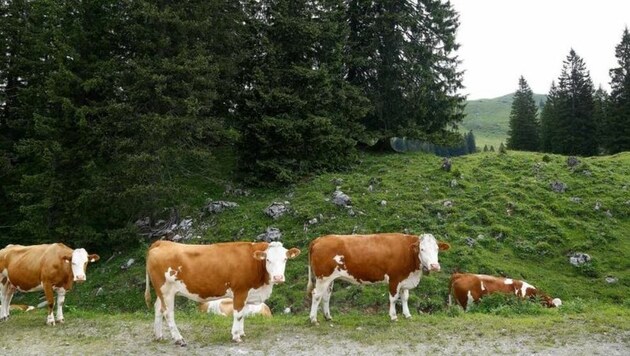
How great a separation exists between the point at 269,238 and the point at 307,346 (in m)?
11.4

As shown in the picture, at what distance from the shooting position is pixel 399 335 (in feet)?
33.3

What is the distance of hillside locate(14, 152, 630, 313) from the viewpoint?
1808 centimetres

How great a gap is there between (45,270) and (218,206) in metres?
11.8

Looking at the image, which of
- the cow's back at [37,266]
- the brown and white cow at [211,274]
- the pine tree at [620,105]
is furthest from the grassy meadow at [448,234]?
the pine tree at [620,105]

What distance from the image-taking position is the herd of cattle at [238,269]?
9977mm

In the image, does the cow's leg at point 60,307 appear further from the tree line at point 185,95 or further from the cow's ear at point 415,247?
the cow's ear at point 415,247

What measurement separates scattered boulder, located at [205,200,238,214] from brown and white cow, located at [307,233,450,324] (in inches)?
512

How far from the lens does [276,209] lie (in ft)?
75.4

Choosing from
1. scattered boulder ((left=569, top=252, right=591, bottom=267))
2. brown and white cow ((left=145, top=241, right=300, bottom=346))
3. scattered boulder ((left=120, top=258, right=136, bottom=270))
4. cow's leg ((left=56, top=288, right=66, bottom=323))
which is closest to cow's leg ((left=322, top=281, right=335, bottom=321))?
brown and white cow ((left=145, top=241, right=300, bottom=346))

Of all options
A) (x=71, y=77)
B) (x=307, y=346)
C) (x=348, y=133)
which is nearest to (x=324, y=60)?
(x=348, y=133)

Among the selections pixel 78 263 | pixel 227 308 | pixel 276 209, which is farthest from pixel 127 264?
pixel 78 263

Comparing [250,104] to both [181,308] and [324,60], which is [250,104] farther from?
[181,308]

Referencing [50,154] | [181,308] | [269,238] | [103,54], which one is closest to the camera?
[181,308]

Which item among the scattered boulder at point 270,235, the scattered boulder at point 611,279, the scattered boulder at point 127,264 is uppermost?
the scattered boulder at point 270,235
